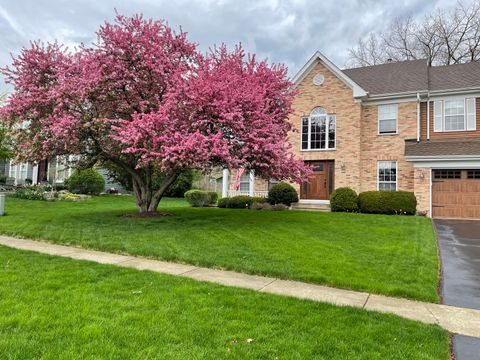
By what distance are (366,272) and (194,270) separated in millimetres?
3003

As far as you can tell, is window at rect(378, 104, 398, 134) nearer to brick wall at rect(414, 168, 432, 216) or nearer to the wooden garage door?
brick wall at rect(414, 168, 432, 216)

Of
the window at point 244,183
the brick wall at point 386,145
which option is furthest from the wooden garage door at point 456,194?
the window at point 244,183

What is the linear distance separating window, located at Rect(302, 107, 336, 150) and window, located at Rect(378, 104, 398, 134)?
7.46 feet

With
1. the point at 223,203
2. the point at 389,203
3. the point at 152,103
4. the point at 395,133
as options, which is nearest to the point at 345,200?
the point at 389,203

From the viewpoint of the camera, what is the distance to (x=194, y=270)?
654 cm

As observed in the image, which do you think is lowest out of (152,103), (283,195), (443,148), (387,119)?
(283,195)

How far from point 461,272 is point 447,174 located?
11.2 meters

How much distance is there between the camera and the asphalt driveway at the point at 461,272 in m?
3.82

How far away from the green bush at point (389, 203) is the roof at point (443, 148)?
2155 mm

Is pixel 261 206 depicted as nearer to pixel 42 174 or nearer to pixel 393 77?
pixel 393 77

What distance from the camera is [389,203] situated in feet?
53.2

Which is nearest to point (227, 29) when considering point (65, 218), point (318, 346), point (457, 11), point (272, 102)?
point (272, 102)

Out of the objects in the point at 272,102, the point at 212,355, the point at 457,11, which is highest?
the point at 457,11

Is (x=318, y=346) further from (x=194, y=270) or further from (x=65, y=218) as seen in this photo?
(x=65, y=218)
